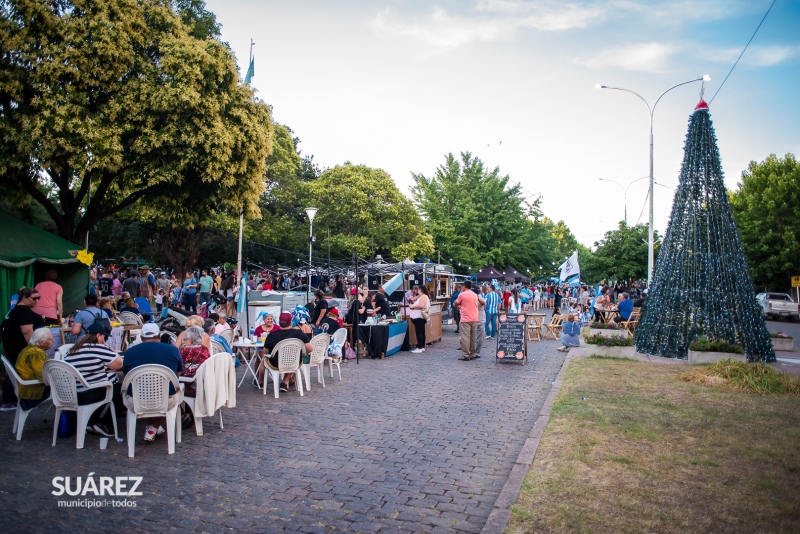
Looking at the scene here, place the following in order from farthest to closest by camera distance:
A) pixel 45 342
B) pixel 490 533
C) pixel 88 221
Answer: pixel 88 221, pixel 45 342, pixel 490 533

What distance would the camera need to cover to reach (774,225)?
37.1 meters

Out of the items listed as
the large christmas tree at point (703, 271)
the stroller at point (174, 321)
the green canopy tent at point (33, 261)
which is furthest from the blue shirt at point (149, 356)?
the large christmas tree at point (703, 271)

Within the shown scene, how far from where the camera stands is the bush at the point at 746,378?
9.62 meters

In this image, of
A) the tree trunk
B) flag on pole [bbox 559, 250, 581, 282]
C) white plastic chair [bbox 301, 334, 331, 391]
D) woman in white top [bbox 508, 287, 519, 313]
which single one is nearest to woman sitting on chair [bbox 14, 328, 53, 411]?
white plastic chair [bbox 301, 334, 331, 391]

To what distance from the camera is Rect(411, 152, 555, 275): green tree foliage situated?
4112 centimetres

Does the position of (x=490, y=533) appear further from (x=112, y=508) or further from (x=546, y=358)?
(x=546, y=358)

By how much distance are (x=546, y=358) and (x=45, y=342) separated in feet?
37.2

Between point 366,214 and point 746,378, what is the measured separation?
28.3 m

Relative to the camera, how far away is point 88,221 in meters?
15.5

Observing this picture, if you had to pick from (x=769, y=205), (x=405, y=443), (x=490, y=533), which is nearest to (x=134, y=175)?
(x=405, y=443)

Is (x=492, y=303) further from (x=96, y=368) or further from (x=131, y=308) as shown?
(x=96, y=368)

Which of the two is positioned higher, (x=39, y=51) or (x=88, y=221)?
(x=39, y=51)

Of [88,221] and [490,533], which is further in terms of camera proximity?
[88,221]

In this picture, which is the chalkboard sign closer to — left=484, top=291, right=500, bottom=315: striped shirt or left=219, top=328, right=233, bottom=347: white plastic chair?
left=484, top=291, right=500, bottom=315: striped shirt
